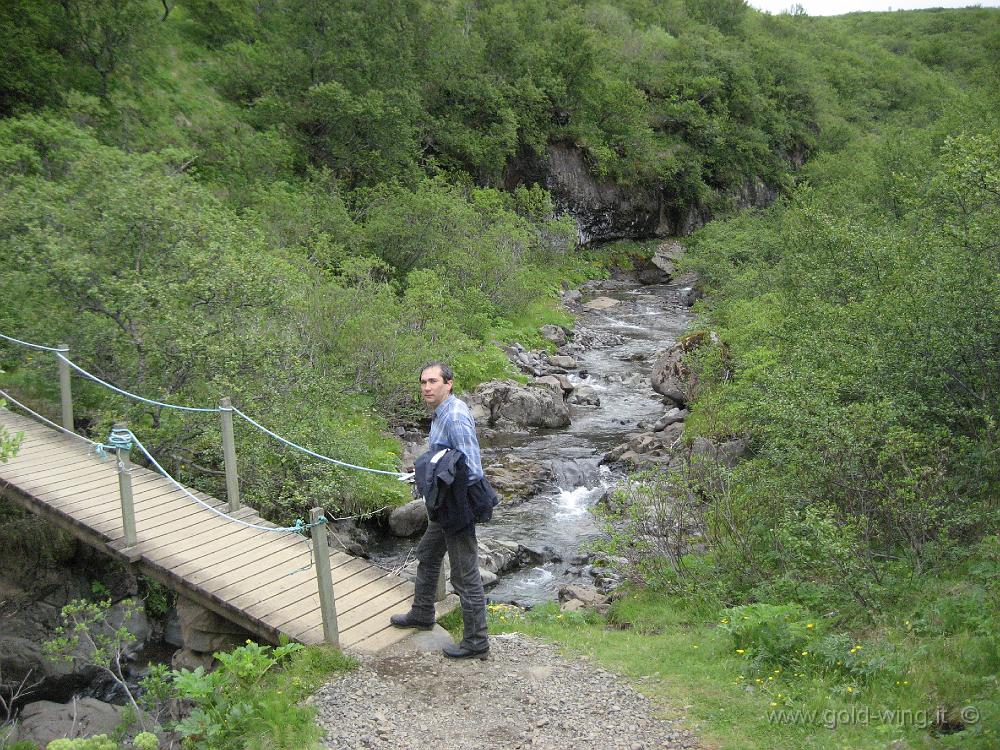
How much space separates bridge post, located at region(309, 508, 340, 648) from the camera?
6352 mm

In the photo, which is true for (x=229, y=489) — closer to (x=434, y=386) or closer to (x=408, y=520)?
(x=434, y=386)

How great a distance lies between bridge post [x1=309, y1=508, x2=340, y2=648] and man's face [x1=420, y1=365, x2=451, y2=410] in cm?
135

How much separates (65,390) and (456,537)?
25.2ft

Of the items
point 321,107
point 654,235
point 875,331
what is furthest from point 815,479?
point 654,235

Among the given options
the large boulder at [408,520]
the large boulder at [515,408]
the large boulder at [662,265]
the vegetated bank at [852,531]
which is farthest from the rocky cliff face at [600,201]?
the large boulder at [408,520]

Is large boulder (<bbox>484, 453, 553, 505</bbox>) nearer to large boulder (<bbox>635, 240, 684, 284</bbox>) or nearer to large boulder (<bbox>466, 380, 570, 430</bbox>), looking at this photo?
large boulder (<bbox>466, 380, 570, 430</bbox>)

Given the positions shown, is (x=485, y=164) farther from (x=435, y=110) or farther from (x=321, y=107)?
(x=321, y=107)

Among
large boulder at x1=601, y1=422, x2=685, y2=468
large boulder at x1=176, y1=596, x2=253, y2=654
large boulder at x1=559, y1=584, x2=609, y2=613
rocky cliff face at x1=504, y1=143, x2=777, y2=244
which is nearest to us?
large boulder at x1=176, y1=596, x2=253, y2=654

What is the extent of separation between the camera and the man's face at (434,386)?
621 centimetres

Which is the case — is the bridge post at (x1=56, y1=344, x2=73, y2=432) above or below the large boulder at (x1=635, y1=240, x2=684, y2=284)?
Answer: above

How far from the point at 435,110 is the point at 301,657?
36.6 m

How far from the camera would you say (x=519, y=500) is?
15.1 meters

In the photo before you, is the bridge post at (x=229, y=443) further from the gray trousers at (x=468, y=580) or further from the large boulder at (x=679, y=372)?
the large boulder at (x=679, y=372)

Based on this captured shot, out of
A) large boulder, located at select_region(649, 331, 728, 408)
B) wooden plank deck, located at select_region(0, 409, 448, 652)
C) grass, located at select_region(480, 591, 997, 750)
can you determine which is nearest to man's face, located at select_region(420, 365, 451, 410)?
wooden plank deck, located at select_region(0, 409, 448, 652)
